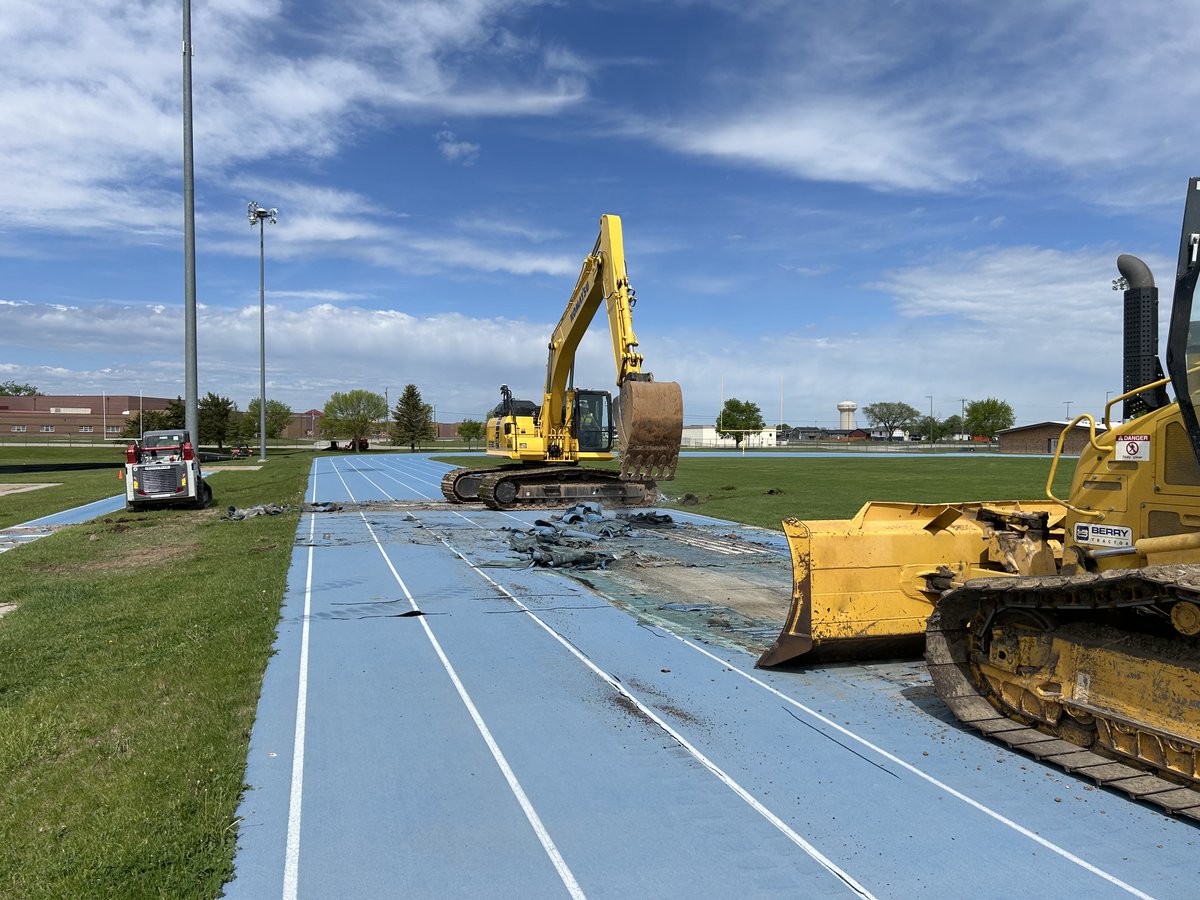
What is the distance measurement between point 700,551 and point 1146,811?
30.3ft

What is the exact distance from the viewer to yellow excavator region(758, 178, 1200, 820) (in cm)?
450

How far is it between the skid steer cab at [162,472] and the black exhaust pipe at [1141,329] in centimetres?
2079

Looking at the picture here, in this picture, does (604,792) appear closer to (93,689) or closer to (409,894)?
(409,894)

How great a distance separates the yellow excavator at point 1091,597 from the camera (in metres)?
4.50

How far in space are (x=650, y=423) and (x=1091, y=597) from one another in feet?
37.2

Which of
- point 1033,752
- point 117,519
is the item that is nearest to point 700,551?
point 1033,752

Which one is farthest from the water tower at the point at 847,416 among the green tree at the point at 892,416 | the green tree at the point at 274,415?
the green tree at the point at 274,415

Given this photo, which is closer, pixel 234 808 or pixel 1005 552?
pixel 234 808

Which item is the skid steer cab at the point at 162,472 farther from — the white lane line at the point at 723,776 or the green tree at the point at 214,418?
the green tree at the point at 214,418

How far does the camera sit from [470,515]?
19.8 m

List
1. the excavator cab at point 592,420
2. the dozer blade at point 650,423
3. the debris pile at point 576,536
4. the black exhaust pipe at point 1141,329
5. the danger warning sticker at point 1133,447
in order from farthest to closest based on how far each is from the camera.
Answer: the excavator cab at point 592,420 → the dozer blade at point 650,423 → the debris pile at point 576,536 → the black exhaust pipe at point 1141,329 → the danger warning sticker at point 1133,447

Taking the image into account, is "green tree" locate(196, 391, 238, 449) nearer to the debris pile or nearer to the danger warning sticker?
the debris pile

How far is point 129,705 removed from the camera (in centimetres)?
599

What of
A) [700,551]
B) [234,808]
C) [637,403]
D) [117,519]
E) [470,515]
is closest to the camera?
[234,808]
